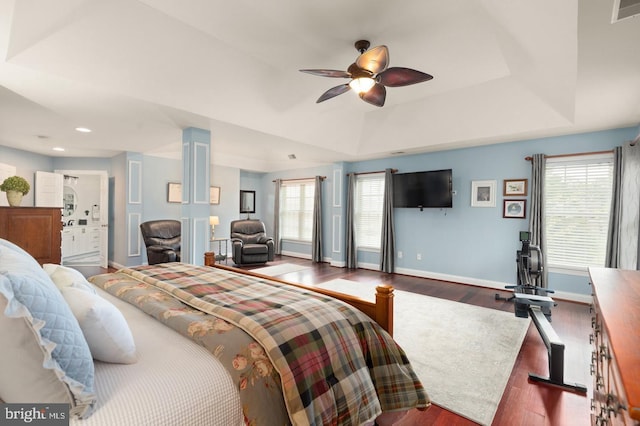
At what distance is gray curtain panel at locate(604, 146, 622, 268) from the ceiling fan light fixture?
141 inches

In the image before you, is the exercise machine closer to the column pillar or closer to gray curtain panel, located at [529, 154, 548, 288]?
gray curtain panel, located at [529, 154, 548, 288]

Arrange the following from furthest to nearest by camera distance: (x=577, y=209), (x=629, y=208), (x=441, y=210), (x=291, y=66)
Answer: (x=441, y=210) < (x=577, y=209) < (x=629, y=208) < (x=291, y=66)

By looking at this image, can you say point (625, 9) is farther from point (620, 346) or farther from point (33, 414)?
point (33, 414)

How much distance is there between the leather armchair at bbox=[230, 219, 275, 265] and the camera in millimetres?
6324

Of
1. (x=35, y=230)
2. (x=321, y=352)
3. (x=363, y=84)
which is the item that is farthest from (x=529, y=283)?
(x=35, y=230)

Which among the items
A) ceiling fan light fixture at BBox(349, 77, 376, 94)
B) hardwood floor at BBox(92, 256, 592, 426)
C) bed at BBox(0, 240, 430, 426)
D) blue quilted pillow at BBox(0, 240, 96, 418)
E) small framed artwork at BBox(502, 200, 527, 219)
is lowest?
hardwood floor at BBox(92, 256, 592, 426)

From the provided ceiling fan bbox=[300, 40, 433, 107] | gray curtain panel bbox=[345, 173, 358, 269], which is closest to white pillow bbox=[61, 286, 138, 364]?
ceiling fan bbox=[300, 40, 433, 107]

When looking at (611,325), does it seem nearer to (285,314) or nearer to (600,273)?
(600,273)

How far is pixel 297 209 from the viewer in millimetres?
7965

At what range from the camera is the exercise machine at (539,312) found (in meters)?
2.21

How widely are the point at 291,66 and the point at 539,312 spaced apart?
142 inches

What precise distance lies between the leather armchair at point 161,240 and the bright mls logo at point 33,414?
4.48 meters

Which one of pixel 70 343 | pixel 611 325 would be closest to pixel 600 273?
pixel 611 325

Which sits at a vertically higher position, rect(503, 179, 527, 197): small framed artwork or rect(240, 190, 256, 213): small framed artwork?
rect(503, 179, 527, 197): small framed artwork
